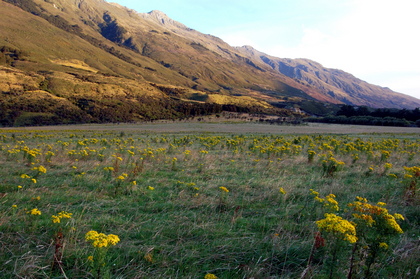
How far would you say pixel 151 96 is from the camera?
114m

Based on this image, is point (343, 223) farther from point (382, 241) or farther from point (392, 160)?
point (392, 160)

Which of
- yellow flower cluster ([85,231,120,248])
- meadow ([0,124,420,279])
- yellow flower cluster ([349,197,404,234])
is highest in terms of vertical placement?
yellow flower cluster ([349,197,404,234])

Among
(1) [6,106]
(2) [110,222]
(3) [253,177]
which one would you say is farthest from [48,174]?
(1) [6,106]

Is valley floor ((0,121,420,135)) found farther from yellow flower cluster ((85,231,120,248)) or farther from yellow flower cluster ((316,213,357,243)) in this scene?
yellow flower cluster ((85,231,120,248))

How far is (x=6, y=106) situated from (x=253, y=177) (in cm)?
9110

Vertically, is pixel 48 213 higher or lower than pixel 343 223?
lower

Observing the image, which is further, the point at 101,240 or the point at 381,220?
the point at 381,220

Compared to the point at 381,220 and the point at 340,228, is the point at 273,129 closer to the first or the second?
the point at 381,220

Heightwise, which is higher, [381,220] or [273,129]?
[381,220]

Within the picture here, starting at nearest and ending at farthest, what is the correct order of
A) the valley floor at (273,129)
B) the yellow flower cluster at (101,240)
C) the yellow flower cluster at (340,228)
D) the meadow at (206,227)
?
the yellow flower cluster at (101,240) < the yellow flower cluster at (340,228) < the meadow at (206,227) < the valley floor at (273,129)

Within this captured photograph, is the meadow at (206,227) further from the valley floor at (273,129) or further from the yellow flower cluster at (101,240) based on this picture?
the valley floor at (273,129)

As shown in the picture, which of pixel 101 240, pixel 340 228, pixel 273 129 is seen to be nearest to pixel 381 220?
pixel 340 228

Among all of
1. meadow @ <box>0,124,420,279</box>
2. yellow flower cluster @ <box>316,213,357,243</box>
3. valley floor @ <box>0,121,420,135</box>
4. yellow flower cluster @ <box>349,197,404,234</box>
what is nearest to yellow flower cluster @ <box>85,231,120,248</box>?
meadow @ <box>0,124,420,279</box>

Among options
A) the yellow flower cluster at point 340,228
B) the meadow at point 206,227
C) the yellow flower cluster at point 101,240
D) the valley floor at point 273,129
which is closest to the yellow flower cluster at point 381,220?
the meadow at point 206,227
